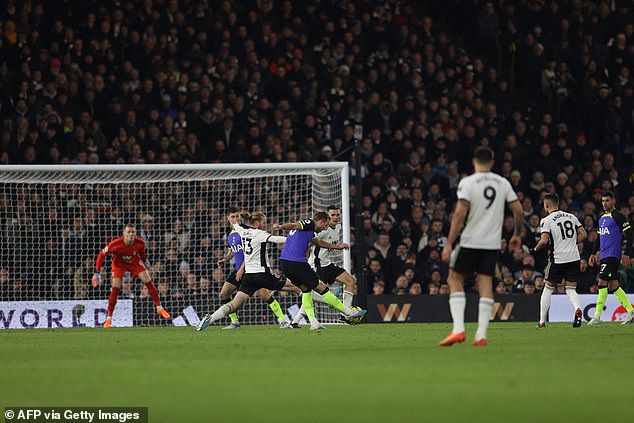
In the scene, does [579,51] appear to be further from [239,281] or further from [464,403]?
[464,403]

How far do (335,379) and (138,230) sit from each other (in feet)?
43.5

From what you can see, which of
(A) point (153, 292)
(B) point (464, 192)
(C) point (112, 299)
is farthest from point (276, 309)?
(B) point (464, 192)

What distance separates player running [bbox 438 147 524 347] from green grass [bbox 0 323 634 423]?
36 cm

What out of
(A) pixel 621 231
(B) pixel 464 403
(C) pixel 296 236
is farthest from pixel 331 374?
(A) pixel 621 231

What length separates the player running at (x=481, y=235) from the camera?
10391mm

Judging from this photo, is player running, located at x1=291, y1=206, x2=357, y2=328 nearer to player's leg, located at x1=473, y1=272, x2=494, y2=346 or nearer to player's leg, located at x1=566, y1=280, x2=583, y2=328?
player's leg, located at x1=566, y1=280, x2=583, y2=328

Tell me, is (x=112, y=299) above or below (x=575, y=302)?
below

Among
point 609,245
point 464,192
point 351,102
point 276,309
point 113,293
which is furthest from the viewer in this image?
point 351,102

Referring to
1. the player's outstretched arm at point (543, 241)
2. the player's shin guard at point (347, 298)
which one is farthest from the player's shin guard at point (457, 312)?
the player's shin guard at point (347, 298)

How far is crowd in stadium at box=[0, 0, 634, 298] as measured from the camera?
825 inches

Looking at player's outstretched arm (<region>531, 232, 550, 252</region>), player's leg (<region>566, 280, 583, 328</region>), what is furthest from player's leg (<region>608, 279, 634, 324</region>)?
player's outstretched arm (<region>531, 232, 550, 252</region>)

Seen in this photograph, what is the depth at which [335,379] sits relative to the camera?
25.0ft

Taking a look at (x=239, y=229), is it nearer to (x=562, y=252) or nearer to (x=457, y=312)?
(x=562, y=252)

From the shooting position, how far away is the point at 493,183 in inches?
413
